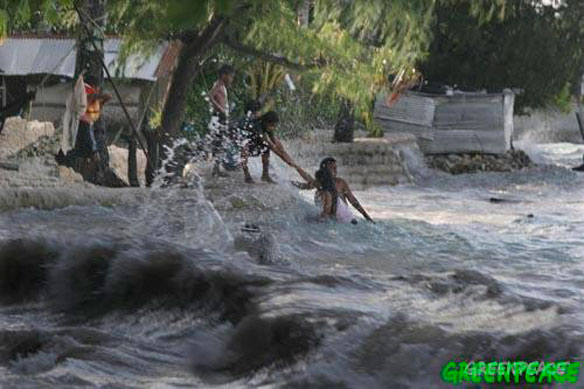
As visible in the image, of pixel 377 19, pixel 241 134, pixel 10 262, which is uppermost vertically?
pixel 377 19

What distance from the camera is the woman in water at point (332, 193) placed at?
497 inches

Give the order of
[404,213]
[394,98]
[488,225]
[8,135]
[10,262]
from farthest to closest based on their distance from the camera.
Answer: [394,98] → [8,135] → [404,213] → [488,225] → [10,262]

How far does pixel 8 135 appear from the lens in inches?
737

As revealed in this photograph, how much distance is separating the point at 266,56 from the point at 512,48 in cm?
1047

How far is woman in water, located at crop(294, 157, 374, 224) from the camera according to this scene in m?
12.6

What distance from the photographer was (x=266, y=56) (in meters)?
14.5

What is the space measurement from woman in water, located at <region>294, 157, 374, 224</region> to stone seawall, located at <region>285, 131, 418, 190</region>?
633 cm

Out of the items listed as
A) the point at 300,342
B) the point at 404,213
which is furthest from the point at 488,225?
the point at 300,342

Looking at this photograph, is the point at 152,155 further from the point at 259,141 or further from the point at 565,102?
the point at 565,102

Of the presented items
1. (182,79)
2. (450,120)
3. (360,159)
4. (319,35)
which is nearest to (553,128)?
(450,120)

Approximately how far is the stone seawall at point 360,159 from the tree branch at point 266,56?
16.1 feet

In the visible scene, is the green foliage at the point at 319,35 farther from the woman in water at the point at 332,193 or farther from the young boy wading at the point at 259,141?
the woman in water at the point at 332,193

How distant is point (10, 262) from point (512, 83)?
656 inches

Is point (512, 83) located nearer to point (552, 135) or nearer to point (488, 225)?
point (488, 225)
